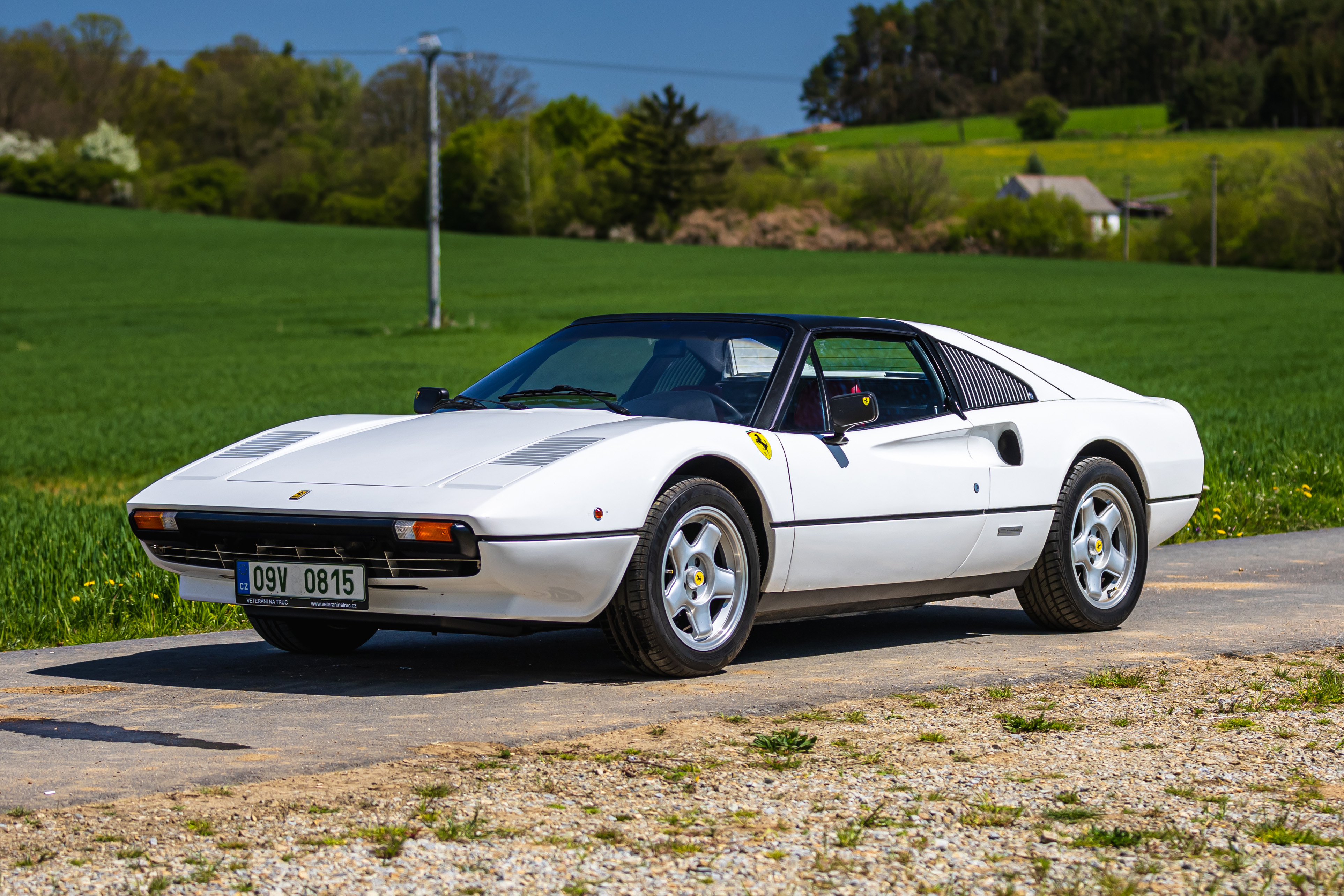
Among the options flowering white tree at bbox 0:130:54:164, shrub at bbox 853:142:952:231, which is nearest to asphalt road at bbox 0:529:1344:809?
shrub at bbox 853:142:952:231

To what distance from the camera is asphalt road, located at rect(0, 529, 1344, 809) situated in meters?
4.65

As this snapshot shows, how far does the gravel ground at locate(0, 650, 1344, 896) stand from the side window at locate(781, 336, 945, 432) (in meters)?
1.80

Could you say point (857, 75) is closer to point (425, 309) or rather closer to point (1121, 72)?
point (1121, 72)

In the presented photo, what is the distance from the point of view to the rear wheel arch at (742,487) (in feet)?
19.5

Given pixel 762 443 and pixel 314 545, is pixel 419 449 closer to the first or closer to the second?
pixel 314 545

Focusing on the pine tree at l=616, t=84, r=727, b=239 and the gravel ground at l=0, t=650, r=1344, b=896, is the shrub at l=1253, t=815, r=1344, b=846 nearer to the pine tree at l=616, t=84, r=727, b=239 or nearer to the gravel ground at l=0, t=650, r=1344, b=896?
the gravel ground at l=0, t=650, r=1344, b=896

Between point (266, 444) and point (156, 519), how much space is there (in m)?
0.54

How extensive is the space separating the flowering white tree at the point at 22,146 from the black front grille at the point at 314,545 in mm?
108832

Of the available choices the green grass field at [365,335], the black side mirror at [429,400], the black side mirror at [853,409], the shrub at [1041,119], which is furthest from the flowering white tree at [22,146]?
the black side mirror at [853,409]

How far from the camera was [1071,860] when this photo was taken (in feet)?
11.5

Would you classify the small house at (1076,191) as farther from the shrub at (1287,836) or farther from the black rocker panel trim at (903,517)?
the shrub at (1287,836)

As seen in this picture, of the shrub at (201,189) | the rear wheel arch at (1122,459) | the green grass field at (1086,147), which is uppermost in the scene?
the green grass field at (1086,147)

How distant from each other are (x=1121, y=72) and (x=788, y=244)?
97.2m

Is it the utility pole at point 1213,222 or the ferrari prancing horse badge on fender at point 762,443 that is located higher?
the utility pole at point 1213,222
